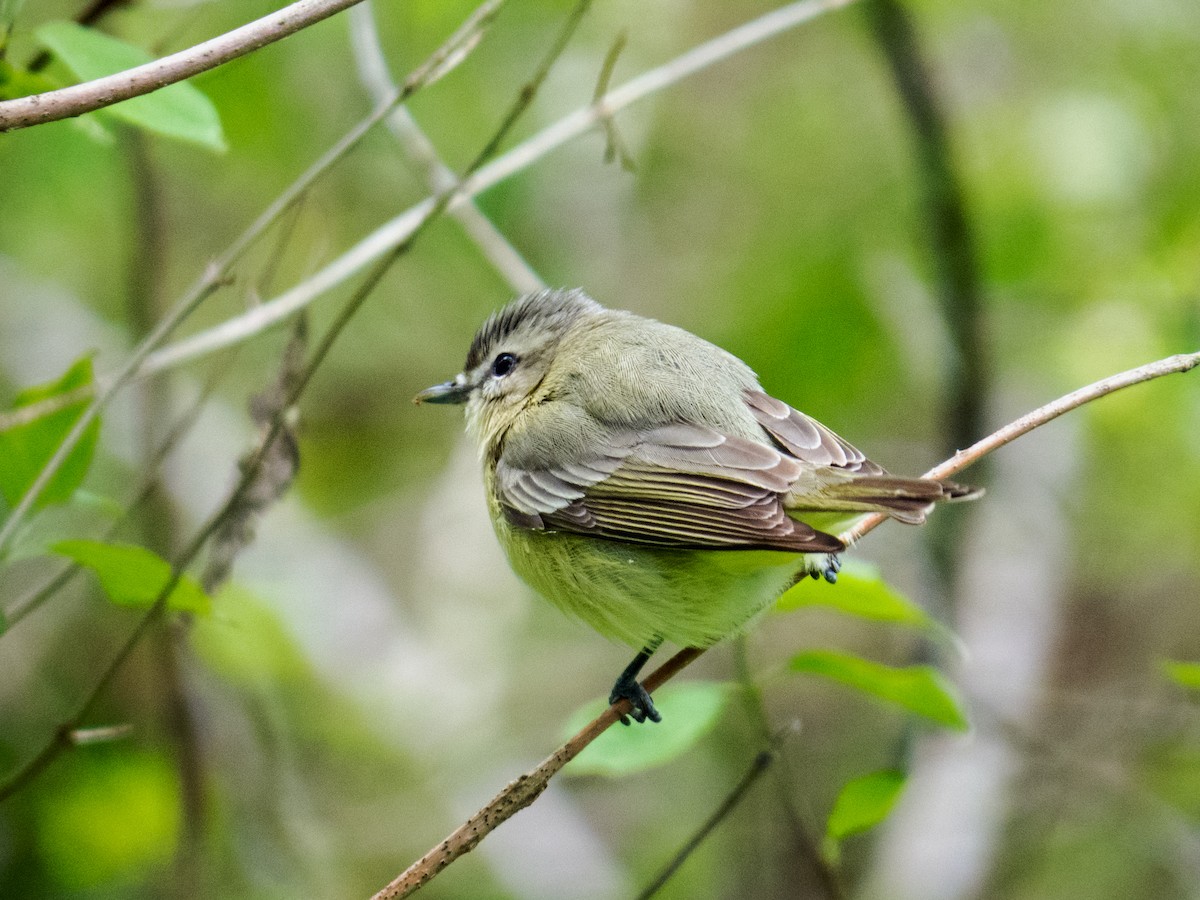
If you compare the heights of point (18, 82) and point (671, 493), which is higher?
point (18, 82)

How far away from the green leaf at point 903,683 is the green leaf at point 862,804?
5.7 inches

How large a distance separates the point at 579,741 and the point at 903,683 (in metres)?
0.63

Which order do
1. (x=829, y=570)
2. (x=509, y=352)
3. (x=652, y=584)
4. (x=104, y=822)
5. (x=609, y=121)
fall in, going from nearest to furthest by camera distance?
(x=829, y=570) < (x=652, y=584) < (x=609, y=121) < (x=509, y=352) < (x=104, y=822)

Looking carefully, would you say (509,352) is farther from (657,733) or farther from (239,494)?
(657,733)

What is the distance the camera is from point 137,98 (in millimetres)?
1919

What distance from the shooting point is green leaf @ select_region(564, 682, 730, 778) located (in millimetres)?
2350

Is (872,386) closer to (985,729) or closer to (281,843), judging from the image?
(985,729)

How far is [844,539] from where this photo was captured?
2.50 m

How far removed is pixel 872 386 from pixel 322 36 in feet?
9.65

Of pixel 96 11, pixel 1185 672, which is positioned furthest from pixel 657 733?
pixel 96 11

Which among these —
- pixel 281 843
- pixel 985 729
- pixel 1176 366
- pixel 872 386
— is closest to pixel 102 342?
pixel 281 843

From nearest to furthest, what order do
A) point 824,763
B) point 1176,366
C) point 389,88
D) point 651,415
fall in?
point 1176,366 < point 651,415 < point 389,88 < point 824,763

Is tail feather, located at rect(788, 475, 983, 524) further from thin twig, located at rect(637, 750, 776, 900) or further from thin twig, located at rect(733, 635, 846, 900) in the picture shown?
thin twig, located at rect(637, 750, 776, 900)

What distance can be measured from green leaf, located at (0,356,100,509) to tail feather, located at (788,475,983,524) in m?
1.39
